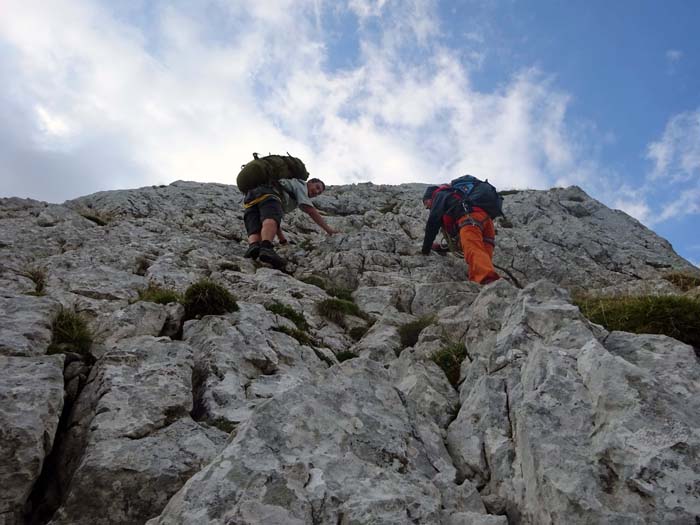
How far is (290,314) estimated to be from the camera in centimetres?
1039

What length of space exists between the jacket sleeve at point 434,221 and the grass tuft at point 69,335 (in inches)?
507

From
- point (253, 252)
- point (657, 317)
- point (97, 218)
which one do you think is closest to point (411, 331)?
point (657, 317)

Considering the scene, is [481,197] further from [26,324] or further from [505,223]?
[26,324]

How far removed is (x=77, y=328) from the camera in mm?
7281

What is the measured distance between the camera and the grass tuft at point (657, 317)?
23.6 ft

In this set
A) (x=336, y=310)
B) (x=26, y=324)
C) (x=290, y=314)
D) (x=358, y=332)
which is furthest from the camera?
(x=336, y=310)

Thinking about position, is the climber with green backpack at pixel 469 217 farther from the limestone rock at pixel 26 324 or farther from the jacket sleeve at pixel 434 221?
the limestone rock at pixel 26 324

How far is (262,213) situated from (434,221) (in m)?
6.32

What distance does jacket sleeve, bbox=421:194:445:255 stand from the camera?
1775 cm

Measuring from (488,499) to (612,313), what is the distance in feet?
16.0

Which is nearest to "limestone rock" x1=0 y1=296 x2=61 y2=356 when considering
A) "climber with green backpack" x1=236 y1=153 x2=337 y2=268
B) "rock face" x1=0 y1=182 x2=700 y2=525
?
"rock face" x1=0 y1=182 x2=700 y2=525

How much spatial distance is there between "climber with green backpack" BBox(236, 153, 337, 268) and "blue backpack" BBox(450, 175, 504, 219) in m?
5.39

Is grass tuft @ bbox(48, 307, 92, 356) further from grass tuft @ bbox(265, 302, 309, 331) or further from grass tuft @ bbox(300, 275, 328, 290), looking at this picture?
grass tuft @ bbox(300, 275, 328, 290)

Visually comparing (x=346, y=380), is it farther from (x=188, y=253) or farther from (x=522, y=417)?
(x=188, y=253)
